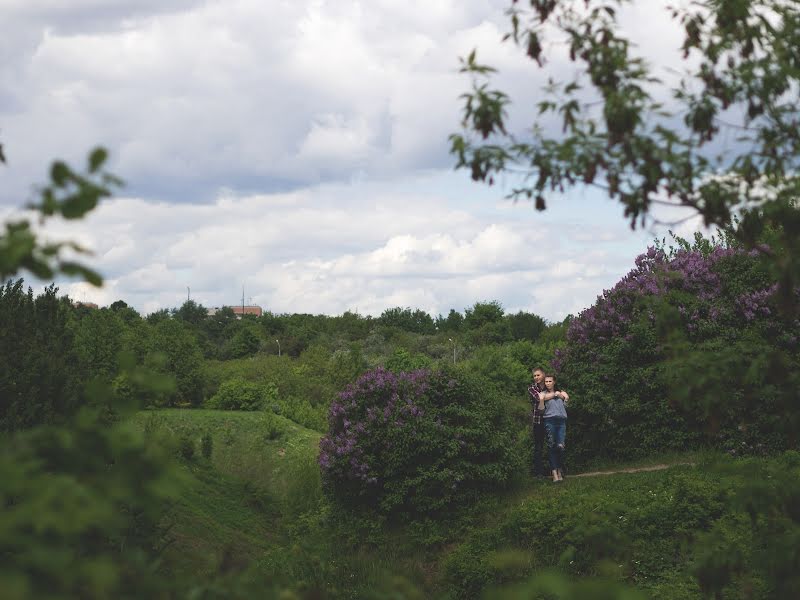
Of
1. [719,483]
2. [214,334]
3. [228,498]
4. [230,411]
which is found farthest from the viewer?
[214,334]

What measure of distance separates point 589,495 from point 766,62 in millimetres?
8437

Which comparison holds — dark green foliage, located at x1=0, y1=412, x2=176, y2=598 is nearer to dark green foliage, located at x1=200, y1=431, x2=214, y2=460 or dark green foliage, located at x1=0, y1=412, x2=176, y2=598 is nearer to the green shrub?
dark green foliage, located at x1=200, y1=431, x2=214, y2=460

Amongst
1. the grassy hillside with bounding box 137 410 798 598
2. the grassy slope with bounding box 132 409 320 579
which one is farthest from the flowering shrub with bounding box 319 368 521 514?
the grassy slope with bounding box 132 409 320 579

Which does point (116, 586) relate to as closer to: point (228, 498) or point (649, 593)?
point (649, 593)

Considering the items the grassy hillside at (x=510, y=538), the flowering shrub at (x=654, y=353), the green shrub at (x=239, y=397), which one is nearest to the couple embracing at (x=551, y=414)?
the grassy hillside at (x=510, y=538)

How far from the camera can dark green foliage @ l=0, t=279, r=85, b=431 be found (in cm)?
A: 1217

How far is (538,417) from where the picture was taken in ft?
45.8

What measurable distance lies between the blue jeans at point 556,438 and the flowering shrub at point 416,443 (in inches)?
21.7

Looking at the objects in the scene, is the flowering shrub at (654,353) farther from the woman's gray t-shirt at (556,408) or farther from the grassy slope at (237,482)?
the grassy slope at (237,482)

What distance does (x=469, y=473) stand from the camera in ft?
42.8

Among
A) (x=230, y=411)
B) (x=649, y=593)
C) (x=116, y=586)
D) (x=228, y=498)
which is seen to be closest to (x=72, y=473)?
(x=116, y=586)

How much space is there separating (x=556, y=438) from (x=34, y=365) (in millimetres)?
7882

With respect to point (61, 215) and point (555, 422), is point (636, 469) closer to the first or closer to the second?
point (555, 422)

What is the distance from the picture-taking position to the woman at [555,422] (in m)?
13.6
